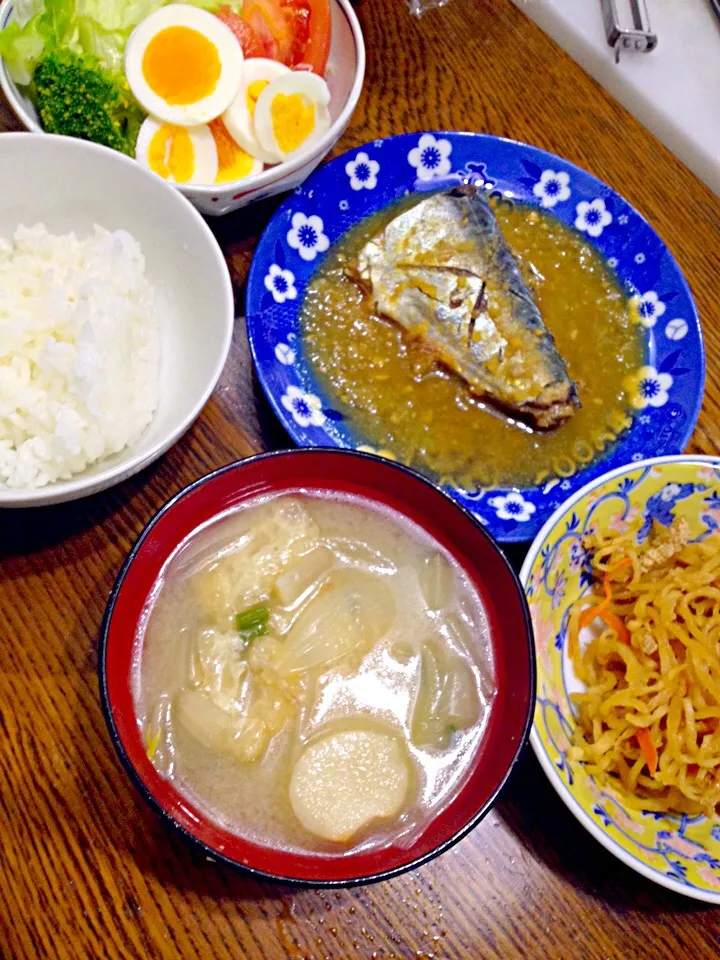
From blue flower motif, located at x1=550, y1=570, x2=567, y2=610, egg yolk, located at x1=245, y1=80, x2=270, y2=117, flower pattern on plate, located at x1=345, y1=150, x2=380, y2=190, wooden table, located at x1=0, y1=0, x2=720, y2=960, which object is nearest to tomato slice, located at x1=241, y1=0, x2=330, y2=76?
egg yolk, located at x1=245, y1=80, x2=270, y2=117

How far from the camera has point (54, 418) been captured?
149 cm

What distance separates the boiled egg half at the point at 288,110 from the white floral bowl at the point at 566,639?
1.16 metres

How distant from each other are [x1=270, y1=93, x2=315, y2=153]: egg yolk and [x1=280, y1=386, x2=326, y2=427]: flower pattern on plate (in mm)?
652

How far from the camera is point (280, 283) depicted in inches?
75.7

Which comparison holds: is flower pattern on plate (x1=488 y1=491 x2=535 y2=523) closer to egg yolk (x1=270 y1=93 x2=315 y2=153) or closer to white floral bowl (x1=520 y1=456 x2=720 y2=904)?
white floral bowl (x1=520 y1=456 x2=720 y2=904)

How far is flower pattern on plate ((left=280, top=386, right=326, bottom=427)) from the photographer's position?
1772mm

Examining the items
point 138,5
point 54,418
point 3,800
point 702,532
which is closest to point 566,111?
point 138,5

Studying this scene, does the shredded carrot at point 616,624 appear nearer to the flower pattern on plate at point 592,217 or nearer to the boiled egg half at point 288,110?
the flower pattern on plate at point 592,217

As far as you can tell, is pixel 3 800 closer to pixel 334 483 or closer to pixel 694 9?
pixel 334 483

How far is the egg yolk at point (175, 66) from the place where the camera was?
74.9 inches

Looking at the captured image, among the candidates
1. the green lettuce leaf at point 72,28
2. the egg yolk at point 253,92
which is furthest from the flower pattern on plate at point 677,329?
the green lettuce leaf at point 72,28

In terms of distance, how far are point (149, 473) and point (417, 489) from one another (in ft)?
2.15

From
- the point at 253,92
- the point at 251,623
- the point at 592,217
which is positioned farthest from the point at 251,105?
the point at 251,623

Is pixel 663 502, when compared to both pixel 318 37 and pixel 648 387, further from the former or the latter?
pixel 318 37
